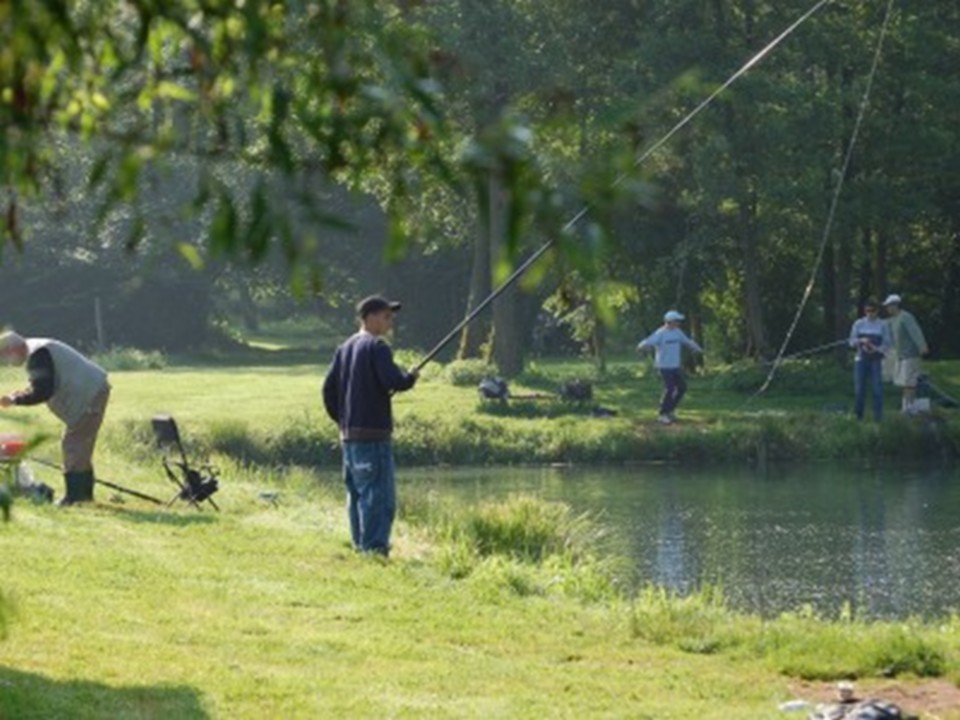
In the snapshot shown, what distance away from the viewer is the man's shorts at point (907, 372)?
3278 centimetres

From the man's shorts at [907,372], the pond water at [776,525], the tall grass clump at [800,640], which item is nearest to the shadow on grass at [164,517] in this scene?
the pond water at [776,525]

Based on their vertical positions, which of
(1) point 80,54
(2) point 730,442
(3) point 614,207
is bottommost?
(2) point 730,442

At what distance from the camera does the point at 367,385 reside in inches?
608

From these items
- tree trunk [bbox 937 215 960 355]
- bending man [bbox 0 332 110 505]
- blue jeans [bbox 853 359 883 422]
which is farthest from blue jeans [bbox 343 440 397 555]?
tree trunk [bbox 937 215 960 355]

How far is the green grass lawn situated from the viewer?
1030cm

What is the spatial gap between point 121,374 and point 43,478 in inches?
1202

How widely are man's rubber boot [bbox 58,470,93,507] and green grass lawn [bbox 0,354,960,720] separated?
32cm

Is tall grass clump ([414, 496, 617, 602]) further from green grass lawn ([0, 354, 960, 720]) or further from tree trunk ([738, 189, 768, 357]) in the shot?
tree trunk ([738, 189, 768, 357])

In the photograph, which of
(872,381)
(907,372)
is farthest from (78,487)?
(907,372)

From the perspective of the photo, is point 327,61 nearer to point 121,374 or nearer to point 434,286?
point 121,374

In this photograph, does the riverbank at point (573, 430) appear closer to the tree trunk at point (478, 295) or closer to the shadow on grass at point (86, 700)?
the tree trunk at point (478, 295)

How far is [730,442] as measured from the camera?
3189 centimetres

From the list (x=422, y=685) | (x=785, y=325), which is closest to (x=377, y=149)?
(x=422, y=685)

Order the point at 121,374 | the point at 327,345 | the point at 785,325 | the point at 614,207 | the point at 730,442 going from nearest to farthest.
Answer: the point at 614,207 < the point at 730,442 < the point at 785,325 < the point at 121,374 < the point at 327,345
